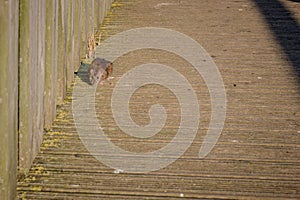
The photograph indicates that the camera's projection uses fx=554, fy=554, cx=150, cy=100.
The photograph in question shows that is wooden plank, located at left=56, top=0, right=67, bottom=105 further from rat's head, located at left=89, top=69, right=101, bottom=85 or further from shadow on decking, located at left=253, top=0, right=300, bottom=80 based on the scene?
shadow on decking, located at left=253, top=0, right=300, bottom=80

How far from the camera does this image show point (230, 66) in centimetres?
559

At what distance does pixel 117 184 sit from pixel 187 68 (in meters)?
2.44

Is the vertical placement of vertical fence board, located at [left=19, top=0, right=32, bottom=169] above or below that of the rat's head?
above

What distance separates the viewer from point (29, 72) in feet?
10.5

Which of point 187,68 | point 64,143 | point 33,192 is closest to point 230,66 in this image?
point 187,68

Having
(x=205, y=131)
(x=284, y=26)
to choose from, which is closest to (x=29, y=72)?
(x=205, y=131)

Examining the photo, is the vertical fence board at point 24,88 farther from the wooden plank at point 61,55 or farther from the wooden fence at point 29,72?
the wooden plank at point 61,55

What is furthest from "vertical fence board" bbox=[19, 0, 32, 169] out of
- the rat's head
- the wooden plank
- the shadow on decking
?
the shadow on decking

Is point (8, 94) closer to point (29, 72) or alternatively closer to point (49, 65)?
point (29, 72)

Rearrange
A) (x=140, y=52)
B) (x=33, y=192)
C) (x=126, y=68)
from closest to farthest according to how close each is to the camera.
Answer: (x=33, y=192) < (x=126, y=68) < (x=140, y=52)

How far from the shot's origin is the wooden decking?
3.25 m

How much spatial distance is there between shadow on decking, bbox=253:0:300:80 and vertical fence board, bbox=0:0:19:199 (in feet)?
10.8

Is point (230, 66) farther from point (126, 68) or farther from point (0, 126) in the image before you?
point (0, 126)

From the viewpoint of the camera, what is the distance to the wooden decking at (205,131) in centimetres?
325
